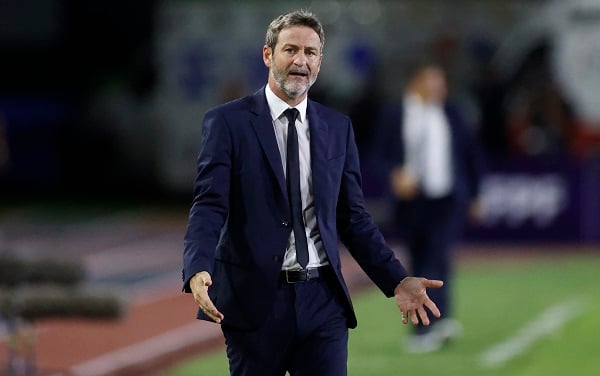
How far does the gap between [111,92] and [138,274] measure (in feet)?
48.3

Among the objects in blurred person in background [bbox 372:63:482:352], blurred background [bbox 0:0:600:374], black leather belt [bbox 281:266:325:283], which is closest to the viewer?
black leather belt [bbox 281:266:325:283]

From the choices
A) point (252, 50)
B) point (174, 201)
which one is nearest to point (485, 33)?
point (252, 50)

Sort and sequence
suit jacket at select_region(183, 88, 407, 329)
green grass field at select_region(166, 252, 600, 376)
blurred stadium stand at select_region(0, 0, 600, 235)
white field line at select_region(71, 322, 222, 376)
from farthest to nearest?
blurred stadium stand at select_region(0, 0, 600, 235) < white field line at select_region(71, 322, 222, 376) < green grass field at select_region(166, 252, 600, 376) < suit jacket at select_region(183, 88, 407, 329)

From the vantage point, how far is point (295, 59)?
20.7 feet

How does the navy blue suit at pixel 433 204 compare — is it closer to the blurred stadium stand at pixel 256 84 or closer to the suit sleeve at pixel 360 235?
the suit sleeve at pixel 360 235

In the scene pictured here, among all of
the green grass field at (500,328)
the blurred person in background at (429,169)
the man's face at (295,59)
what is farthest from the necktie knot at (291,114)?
the blurred person in background at (429,169)

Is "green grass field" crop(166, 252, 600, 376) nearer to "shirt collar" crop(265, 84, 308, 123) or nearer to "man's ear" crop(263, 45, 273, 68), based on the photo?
"shirt collar" crop(265, 84, 308, 123)

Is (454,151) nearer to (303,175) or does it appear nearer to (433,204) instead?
(433,204)

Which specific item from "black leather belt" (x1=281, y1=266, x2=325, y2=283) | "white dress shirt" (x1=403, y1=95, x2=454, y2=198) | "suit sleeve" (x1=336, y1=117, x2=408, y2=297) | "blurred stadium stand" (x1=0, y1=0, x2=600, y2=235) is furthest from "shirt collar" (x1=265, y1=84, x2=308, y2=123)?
"blurred stadium stand" (x1=0, y1=0, x2=600, y2=235)

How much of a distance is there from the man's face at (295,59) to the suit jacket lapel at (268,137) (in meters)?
0.15

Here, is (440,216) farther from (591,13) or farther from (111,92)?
(111,92)

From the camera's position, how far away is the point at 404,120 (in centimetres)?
1370

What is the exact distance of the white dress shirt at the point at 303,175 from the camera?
650cm

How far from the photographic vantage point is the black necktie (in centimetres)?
646
